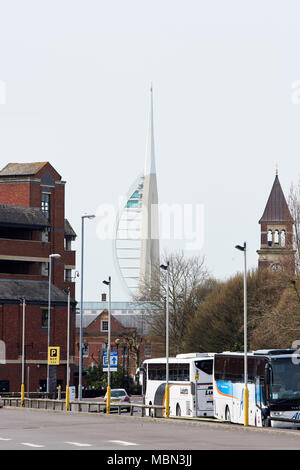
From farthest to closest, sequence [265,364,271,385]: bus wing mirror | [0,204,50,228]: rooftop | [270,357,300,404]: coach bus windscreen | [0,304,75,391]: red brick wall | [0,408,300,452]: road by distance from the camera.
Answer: [0,204,50,228]: rooftop → [0,304,75,391]: red brick wall → [265,364,271,385]: bus wing mirror → [270,357,300,404]: coach bus windscreen → [0,408,300,452]: road

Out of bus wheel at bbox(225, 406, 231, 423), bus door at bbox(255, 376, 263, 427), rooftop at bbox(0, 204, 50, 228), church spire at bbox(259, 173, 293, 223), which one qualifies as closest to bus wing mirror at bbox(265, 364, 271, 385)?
bus door at bbox(255, 376, 263, 427)

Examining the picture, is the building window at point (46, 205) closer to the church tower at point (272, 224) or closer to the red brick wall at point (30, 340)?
the red brick wall at point (30, 340)

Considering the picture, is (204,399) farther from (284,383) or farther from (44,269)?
(44,269)

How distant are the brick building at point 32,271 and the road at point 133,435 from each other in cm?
4663

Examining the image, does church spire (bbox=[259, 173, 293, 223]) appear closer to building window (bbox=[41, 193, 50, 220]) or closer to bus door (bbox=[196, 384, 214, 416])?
building window (bbox=[41, 193, 50, 220])

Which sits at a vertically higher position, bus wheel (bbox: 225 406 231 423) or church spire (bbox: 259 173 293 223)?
church spire (bbox: 259 173 293 223)

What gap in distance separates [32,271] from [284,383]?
6253cm

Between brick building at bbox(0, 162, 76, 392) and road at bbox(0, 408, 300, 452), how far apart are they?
4663 centimetres

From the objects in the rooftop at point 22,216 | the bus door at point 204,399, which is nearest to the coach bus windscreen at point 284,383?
the bus door at point 204,399

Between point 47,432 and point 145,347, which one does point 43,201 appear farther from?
point 47,432

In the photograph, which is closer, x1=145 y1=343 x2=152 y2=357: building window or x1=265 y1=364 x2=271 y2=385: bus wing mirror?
x1=265 y1=364 x2=271 y2=385: bus wing mirror

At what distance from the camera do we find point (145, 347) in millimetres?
158375

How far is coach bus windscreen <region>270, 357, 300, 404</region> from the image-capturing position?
42625 mm

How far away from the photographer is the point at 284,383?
4275cm
